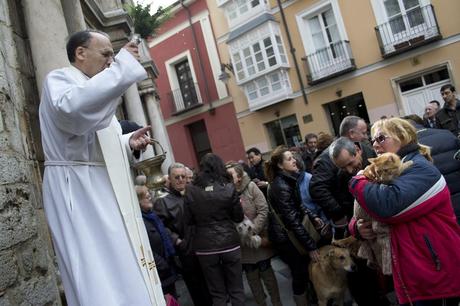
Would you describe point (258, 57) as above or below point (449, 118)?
above

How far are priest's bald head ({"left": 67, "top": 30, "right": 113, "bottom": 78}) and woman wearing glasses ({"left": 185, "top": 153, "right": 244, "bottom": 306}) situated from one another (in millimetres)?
2545

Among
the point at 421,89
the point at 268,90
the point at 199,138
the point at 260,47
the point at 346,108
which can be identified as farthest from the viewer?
the point at 199,138

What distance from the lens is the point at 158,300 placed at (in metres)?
2.12

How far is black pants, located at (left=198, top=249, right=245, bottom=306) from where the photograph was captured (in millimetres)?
4562

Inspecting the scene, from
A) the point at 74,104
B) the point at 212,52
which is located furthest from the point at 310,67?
the point at 74,104

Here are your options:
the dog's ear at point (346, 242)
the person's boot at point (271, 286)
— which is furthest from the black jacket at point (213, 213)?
the dog's ear at point (346, 242)

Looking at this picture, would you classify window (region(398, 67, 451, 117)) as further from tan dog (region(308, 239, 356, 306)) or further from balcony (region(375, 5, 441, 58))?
tan dog (region(308, 239, 356, 306))

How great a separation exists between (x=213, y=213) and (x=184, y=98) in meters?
21.0

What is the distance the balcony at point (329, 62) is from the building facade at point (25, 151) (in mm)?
15994

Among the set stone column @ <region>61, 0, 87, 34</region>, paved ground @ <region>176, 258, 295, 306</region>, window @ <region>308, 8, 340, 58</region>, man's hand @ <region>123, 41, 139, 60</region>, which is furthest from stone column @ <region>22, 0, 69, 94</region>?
window @ <region>308, 8, 340, 58</region>

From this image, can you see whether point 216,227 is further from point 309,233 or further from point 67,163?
point 67,163

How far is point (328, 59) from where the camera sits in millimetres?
19484

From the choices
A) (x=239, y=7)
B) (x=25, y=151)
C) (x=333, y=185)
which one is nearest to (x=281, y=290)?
(x=333, y=185)

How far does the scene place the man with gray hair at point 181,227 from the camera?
16.1 ft
